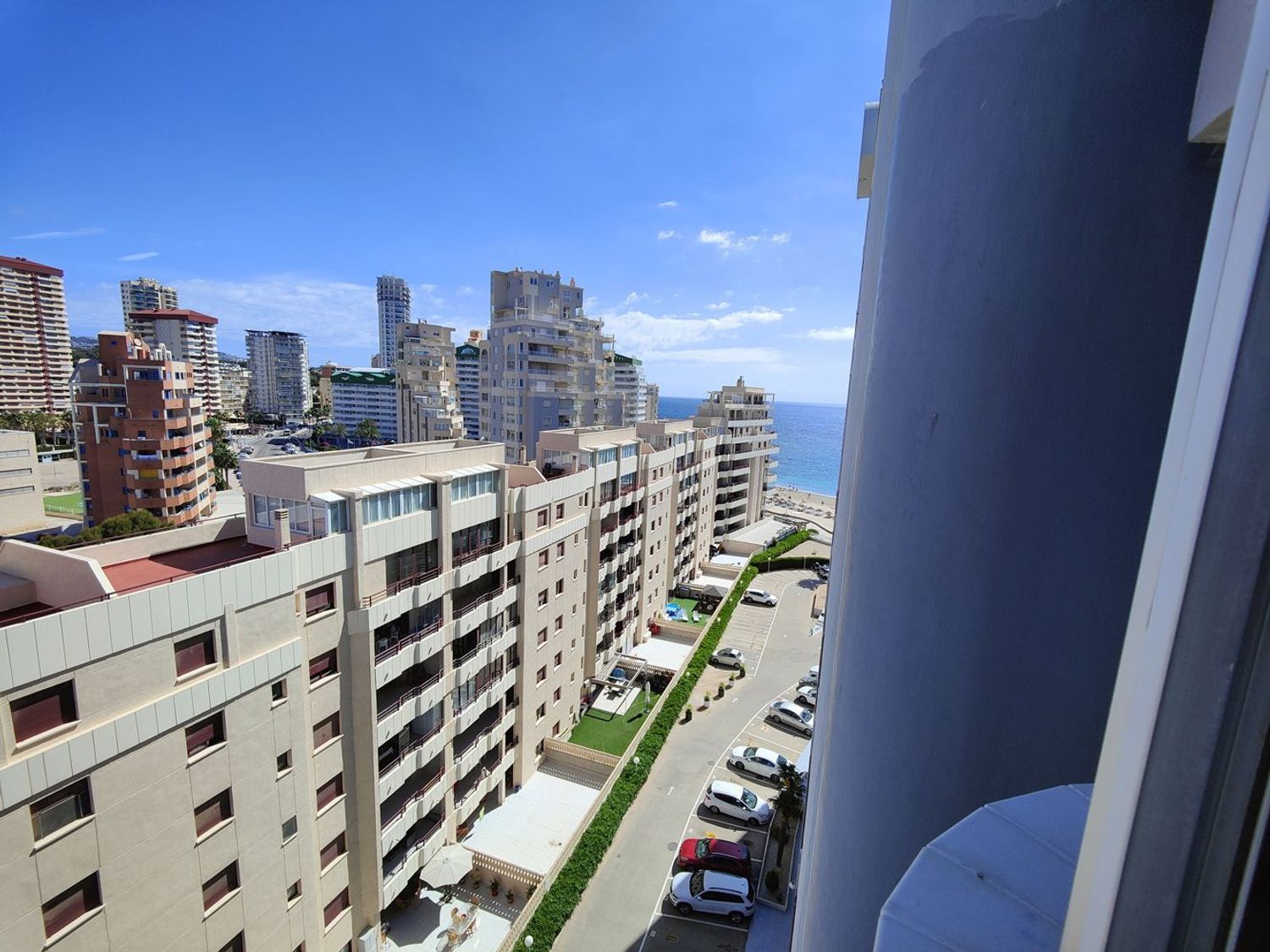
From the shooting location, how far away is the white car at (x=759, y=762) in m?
22.6

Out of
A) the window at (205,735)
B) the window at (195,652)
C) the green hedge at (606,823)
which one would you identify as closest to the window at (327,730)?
the window at (205,735)

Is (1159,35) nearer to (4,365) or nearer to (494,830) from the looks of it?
(494,830)

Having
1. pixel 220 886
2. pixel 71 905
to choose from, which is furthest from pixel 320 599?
pixel 71 905

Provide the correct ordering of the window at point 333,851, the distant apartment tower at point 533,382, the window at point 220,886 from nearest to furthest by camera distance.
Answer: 1. the window at point 220,886
2. the window at point 333,851
3. the distant apartment tower at point 533,382

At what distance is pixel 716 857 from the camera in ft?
58.5

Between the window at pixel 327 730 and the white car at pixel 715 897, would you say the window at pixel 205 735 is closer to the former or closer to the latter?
the window at pixel 327 730

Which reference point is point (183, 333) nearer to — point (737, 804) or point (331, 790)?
point (331, 790)

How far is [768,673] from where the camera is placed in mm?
30906

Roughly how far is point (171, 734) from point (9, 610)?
12.9 ft

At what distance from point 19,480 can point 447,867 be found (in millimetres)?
34001

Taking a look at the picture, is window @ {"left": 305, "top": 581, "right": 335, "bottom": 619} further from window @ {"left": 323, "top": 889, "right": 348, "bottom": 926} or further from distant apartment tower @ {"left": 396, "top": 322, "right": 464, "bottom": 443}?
distant apartment tower @ {"left": 396, "top": 322, "right": 464, "bottom": 443}

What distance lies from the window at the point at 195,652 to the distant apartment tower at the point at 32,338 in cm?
12739

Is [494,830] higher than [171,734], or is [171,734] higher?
[171,734]

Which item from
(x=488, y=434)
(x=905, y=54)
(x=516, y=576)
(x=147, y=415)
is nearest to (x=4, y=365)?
(x=147, y=415)
